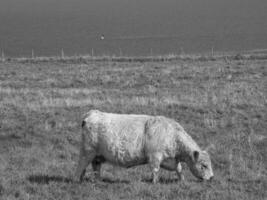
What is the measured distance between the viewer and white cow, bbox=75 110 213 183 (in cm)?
1252

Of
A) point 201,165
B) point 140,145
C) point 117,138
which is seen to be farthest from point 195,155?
point 117,138

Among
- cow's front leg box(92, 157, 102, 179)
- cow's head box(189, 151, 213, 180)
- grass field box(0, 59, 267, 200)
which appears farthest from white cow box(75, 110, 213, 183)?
grass field box(0, 59, 267, 200)

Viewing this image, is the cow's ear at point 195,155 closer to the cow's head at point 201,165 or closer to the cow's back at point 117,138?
the cow's head at point 201,165

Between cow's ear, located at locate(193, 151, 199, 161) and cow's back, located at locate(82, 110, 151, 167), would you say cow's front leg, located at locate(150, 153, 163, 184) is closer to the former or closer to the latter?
cow's back, located at locate(82, 110, 151, 167)

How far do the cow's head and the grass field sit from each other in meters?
0.26

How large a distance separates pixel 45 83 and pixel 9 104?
32.6ft

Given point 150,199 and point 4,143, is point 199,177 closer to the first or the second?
point 150,199

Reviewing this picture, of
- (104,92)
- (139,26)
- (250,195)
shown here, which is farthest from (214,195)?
(139,26)

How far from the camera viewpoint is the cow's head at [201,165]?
1251 centimetres

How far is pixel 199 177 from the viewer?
41.5 ft

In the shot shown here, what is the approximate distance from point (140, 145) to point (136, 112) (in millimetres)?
9513

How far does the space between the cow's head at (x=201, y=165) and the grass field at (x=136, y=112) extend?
0.26 meters

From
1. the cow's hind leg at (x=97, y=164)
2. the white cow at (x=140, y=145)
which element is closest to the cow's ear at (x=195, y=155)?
the white cow at (x=140, y=145)

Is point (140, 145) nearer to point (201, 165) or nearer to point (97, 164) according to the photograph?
point (97, 164)
